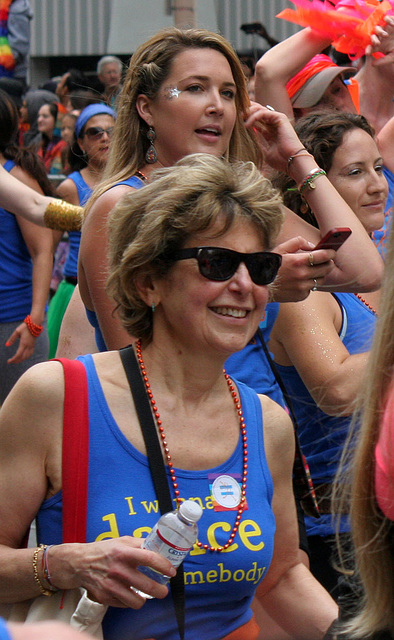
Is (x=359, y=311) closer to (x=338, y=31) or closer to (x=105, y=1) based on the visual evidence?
(x=338, y=31)

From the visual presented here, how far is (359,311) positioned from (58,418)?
50.3 inches

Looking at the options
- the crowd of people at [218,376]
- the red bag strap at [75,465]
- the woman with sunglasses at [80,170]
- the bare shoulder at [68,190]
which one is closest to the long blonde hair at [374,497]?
the crowd of people at [218,376]

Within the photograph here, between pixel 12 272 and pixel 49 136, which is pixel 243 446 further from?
pixel 49 136

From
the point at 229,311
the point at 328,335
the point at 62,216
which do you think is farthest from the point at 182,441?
the point at 62,216

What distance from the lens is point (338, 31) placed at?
12.2ft

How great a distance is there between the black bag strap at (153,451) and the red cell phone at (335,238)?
1.99ft

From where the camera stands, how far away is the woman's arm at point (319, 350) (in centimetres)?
278

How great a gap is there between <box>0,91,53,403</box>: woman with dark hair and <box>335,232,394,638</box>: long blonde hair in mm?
3355

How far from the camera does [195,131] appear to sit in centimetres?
295

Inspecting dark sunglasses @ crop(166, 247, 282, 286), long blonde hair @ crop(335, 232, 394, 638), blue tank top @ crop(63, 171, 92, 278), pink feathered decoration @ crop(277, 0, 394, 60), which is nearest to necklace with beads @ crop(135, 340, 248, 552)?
dark sunglasses @ crop(166, 247, 282, 286)

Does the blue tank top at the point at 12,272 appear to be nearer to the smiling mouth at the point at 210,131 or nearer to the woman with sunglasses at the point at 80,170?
the woman with sunglasses at the point at 80,170

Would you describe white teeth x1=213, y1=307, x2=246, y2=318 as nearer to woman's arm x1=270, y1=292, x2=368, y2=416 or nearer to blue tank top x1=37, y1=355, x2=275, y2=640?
blue tank top x1=37, y1=355, x2=275, y2=640

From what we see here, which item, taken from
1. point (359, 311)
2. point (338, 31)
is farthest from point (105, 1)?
point (359, 311)

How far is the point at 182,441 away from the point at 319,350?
2.52 feet
